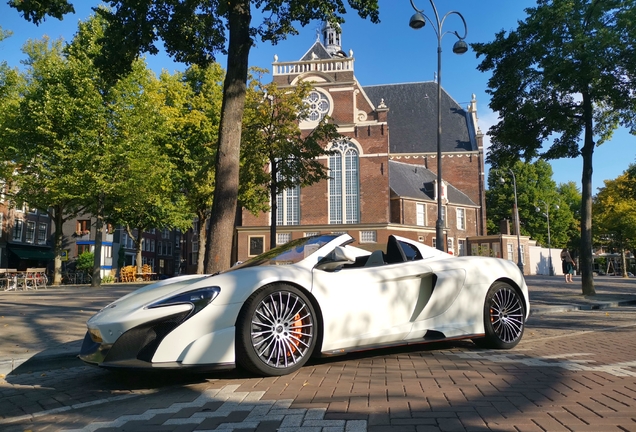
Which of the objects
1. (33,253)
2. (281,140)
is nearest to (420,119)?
(281,140)

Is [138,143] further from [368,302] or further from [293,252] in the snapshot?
[368,302]

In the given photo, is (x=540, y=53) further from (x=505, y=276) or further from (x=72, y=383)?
(x=72, y=383)

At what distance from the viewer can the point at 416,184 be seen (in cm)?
4828

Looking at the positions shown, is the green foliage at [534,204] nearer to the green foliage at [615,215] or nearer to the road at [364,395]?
the green foliage at [615,215]

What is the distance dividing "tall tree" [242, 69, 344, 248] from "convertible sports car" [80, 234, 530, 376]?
1124 centimetres

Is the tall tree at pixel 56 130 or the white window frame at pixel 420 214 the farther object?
the white window frame at pixel 420 214

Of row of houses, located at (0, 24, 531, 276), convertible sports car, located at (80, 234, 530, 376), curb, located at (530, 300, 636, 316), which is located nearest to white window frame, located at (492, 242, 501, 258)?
row of houses, located at (0, 24, 531, 276)

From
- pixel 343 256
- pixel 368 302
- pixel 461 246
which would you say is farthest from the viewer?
pixel 461 246

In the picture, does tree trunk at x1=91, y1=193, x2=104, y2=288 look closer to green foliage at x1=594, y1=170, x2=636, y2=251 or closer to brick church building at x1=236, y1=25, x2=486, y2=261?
brick church building at x1=236, y1=25, x2=486, y2=261

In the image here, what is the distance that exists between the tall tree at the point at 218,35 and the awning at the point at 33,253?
40.2m

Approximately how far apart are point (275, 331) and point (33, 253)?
1874 inches

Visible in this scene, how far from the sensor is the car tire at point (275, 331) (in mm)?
3881

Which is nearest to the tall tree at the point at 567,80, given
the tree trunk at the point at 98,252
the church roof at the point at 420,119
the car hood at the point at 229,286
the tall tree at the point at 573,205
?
the car hood at the point at 229,286

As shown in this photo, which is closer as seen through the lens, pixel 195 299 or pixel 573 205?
pixel 195 299
